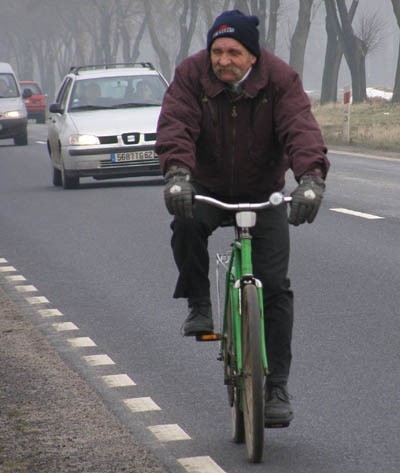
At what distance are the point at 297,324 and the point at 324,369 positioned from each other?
4.49 ft

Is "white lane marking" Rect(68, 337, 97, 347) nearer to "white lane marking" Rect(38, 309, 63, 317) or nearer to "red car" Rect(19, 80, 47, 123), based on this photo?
"white lane marking" Rect(38, 309, 63, 317)

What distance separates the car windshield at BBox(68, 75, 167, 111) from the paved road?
12.0ft

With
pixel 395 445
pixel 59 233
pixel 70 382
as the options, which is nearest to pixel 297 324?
pixel 70 382

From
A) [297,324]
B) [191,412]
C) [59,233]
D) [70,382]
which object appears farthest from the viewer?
[59,233]

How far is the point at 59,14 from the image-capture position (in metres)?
88.5

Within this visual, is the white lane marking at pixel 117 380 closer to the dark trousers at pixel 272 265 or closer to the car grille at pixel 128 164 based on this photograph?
the dark trousers at pixel 272 265

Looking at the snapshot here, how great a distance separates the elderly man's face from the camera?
5.46 meters

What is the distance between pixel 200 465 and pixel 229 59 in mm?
1493

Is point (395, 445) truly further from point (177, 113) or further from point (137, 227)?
point (137, 227)

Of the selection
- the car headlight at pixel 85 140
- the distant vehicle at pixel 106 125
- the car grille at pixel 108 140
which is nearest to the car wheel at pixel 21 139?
the distant vehicle at pixel 106 125

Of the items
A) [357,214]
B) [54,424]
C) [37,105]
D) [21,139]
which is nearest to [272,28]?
[37,105]

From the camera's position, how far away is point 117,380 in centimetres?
712

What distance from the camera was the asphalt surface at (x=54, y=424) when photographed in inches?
214

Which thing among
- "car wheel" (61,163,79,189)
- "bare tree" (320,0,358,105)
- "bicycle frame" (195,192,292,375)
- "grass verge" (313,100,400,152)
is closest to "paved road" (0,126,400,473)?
"bicycle frame" (195,192,292,375)
